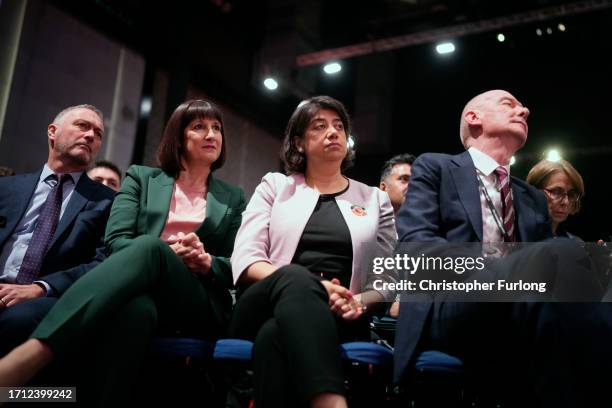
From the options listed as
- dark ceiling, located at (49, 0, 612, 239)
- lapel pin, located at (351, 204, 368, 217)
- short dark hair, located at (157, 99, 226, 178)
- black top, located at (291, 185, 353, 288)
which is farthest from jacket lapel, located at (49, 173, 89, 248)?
dark ceiling, located at (49, 0, 612, 239)

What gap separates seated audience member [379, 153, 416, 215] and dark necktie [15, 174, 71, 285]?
6.28 ft

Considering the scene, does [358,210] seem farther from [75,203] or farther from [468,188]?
[75,203]

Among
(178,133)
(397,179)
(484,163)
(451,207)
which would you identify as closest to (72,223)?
(178,133)

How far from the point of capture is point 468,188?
1.84m

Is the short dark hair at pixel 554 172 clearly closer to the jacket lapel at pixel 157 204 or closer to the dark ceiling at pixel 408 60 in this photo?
the jacket lapel at pixel 157 204

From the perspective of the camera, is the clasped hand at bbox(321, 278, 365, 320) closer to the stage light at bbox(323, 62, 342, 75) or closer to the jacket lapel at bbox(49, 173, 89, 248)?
the jacket lapel at bbox(49, 173, 89, 248)

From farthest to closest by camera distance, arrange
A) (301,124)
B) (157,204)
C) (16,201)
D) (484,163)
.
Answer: (16,201) → (301,124) → (157,204) → (484,163)

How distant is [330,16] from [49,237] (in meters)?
4.82

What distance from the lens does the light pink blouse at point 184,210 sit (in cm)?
207

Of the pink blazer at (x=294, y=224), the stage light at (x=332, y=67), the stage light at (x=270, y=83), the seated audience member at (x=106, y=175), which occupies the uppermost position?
the stage light at (x=332, y=67)

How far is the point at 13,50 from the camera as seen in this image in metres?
3.91

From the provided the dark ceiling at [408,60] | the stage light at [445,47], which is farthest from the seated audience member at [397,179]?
the stage light at [445,47]

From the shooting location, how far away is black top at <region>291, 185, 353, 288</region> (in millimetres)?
1845

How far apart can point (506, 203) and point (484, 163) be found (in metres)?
0.19
